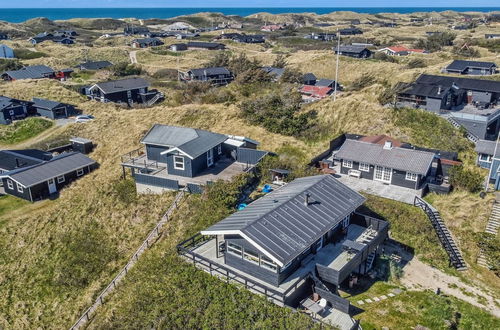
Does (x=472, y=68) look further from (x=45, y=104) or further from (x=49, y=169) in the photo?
(x=45, y=104)

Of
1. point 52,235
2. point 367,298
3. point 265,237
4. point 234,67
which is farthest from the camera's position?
point 234,67

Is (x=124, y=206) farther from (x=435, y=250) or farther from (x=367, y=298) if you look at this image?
(x=435, y=250)

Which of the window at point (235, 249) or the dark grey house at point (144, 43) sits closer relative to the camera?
the window at point (235, 249)

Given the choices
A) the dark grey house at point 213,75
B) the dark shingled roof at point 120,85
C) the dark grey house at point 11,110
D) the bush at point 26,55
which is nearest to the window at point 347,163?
the dark grey house at point 213,75

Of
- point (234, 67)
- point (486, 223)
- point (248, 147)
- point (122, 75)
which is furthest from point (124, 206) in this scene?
point (122, 75)

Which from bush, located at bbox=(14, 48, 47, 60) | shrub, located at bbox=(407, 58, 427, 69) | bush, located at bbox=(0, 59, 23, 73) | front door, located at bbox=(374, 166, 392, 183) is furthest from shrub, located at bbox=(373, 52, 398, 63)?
bush, located at bbox=(14, 48, 47, 60)

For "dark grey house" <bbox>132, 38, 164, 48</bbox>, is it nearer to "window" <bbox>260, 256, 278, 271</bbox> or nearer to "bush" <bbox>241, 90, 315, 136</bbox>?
"bush" <bbox>241, 90, 315, 136</bbox>

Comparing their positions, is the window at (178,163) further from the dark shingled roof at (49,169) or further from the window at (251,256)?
the window at (251,256)
